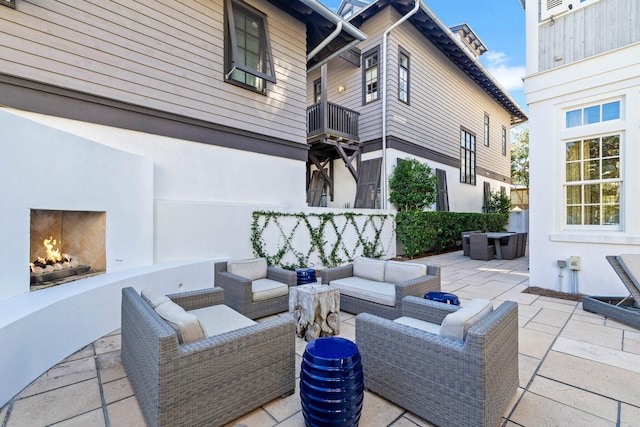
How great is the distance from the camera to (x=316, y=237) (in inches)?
262

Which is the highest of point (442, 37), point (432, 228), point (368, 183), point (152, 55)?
point (442, 37)

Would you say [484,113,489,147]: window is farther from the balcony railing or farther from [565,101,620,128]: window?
[565,101,620,128]: window

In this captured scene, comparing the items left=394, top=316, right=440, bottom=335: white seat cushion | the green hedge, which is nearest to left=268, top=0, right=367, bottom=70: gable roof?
the green hedge

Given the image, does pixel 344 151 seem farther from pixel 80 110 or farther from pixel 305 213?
pixel 80 110

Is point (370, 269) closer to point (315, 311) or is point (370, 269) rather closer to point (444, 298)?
point (444, 298)

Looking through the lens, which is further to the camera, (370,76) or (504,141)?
(504,141)

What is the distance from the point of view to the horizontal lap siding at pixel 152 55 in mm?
3803

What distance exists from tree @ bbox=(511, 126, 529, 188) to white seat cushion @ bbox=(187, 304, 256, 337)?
25.5 metres

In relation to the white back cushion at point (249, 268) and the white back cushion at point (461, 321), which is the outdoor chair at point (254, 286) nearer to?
the white back cushion at point (249, 268)

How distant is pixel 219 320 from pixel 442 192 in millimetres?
9765

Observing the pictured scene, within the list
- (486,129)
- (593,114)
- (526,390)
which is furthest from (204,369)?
(486,129)

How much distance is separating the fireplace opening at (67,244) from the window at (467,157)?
39.2 ft

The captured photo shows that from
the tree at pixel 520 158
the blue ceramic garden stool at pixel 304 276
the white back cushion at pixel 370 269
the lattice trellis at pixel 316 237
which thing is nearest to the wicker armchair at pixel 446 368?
the white back cushion at pixel 370 269

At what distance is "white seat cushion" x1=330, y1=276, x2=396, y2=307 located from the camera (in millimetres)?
3505
